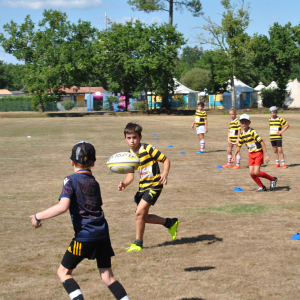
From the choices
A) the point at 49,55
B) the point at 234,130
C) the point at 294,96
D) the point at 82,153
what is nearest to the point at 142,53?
the point at 49,55

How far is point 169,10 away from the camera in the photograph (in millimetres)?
61969

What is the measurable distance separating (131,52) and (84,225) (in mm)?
56150

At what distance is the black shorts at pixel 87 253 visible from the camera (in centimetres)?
384

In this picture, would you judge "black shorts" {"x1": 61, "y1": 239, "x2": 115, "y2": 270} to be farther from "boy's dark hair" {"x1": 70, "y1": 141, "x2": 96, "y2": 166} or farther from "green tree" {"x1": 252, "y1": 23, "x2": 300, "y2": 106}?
"green tree" {"x1": 252, "y1": 23, "x2": 300, "y2": 106}

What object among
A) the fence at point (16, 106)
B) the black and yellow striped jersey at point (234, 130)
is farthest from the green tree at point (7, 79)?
the black and yellow striped jersey at point (234, 130)

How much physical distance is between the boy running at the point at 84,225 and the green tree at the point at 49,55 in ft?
180

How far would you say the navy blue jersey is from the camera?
3.82 meters

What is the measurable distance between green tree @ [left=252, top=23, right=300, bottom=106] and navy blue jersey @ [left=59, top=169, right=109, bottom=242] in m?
61.2

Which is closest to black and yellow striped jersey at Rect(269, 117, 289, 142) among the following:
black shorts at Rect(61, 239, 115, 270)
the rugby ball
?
the rugby ball

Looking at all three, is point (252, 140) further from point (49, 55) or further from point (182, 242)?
point (49, 55)

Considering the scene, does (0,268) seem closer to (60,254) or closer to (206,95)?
(60,254)

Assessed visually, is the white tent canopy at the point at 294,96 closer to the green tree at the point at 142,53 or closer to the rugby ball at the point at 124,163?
the green tree at the point at 142,53

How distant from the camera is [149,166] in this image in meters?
5.96

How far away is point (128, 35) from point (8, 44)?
17.4 metres
